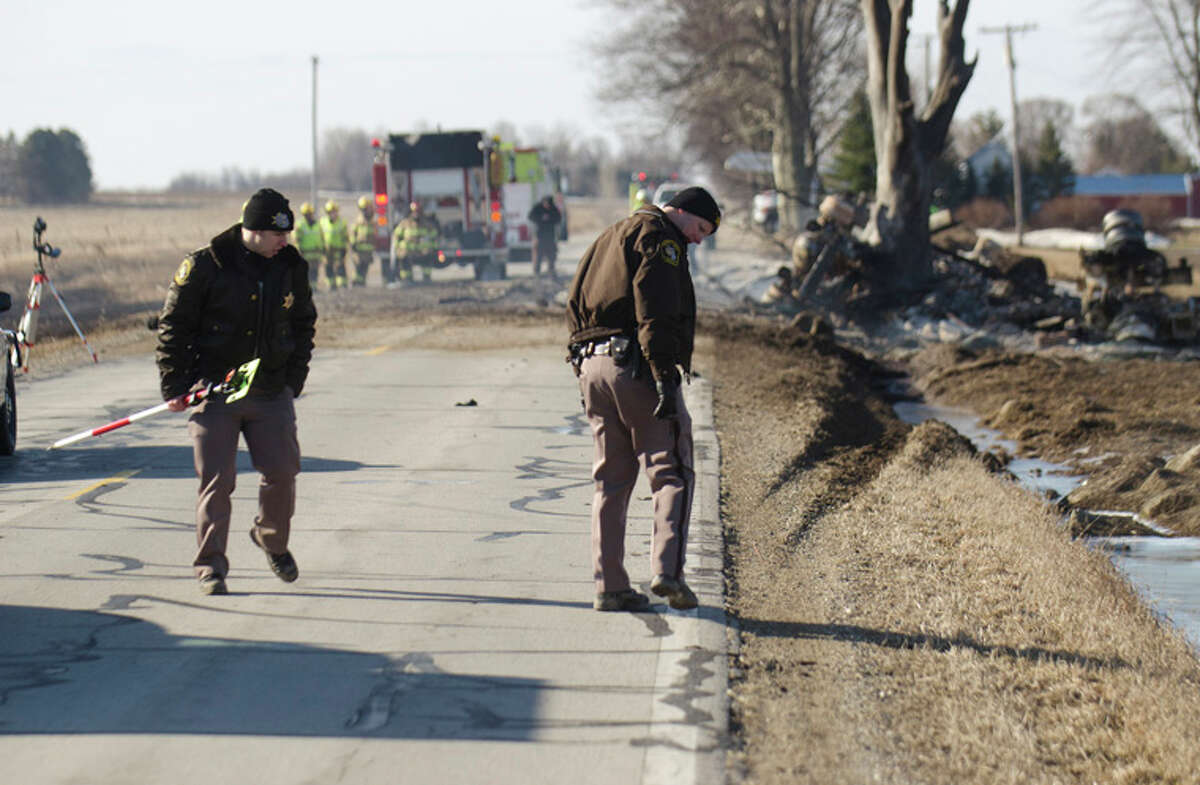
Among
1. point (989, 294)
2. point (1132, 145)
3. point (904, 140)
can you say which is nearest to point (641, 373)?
point (989, 294)

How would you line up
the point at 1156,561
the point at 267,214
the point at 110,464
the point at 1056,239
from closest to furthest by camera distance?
the point at 267,214, the point at 1156,561, the point at 110,464, the point at 1056,239

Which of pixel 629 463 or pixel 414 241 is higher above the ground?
pixel 414 241

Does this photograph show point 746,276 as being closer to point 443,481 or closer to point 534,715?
point 443,481

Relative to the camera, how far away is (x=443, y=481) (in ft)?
33.2

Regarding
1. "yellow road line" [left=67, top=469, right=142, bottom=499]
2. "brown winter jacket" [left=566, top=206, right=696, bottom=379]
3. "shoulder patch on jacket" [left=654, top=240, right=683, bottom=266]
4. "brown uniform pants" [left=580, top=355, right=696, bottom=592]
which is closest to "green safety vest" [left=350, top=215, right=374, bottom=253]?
"yellow road line" [left=67, top=469, right=142, bottom=499]

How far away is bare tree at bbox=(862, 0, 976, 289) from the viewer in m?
25.8

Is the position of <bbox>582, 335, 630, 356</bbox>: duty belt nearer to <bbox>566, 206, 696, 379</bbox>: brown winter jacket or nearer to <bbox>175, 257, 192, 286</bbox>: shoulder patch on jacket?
<bbox>566, 206, 696, 379</bbox>: brown winter jacket

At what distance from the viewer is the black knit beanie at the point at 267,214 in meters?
6.63

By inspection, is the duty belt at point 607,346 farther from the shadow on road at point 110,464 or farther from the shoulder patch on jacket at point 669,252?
the shadow on road at point 110,464

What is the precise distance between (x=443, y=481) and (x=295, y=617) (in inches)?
140

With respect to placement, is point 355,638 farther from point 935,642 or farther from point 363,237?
point 363,237

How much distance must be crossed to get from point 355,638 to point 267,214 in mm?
1869

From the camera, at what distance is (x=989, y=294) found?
1012 inches

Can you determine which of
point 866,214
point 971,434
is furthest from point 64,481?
point 866,214
